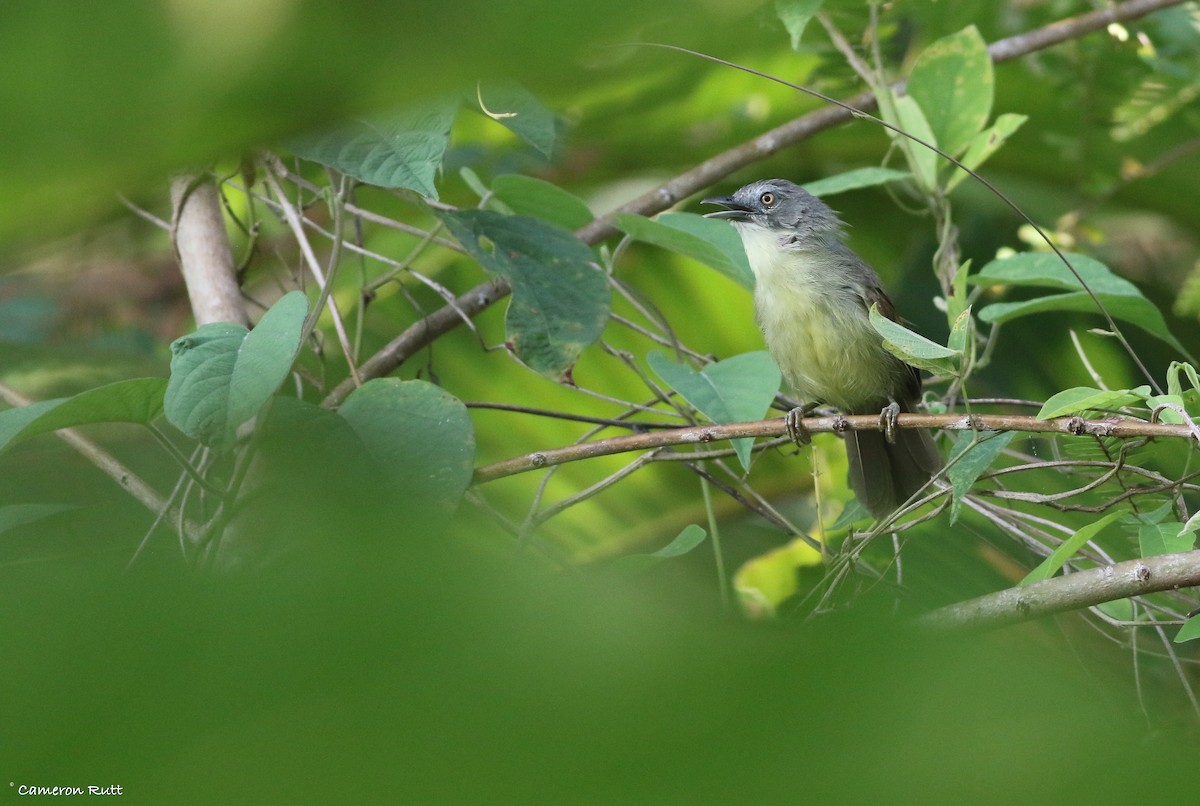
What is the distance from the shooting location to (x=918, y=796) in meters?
0.29

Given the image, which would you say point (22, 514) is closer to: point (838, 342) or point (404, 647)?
point (404, 647)

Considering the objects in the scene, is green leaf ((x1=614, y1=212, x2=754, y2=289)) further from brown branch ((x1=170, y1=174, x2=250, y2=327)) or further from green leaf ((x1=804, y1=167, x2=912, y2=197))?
brown branch ((x1=170, y1=174, x2=250, y2=327))

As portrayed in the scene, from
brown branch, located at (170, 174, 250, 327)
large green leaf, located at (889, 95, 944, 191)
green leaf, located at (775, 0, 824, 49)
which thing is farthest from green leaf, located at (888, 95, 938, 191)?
brown branch, located at (170, 174, 250, 327)

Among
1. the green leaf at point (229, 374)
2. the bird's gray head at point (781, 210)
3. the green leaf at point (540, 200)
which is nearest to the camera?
the green leaf at point (229, 374)

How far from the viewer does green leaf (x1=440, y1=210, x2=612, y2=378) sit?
2.38 meters

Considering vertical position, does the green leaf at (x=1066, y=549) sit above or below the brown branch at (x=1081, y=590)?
below

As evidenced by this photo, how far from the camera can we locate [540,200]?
2854 millimetres

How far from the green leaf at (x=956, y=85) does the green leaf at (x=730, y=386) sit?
1035mm

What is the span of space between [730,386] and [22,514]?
1375 mm

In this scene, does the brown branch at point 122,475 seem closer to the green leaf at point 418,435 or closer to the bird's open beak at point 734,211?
the green leaf at point 418,435

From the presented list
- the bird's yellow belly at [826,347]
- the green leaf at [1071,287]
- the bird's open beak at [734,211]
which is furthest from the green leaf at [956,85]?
the bird's open beak at [734,211]

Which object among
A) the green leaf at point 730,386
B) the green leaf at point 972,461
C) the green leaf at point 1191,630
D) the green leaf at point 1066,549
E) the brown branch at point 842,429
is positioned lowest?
the green leaf at point 1191,630

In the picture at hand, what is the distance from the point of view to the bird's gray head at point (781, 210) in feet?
14.1

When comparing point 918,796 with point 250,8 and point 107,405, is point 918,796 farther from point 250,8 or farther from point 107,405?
point 107,405
